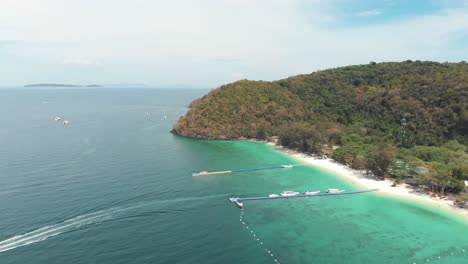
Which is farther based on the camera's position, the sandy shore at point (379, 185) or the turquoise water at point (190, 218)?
the sandy shore at point (379, 185)

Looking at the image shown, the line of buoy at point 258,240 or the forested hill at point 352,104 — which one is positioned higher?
the forested hill at point 352,104

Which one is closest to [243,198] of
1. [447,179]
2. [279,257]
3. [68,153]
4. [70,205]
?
[279,257]

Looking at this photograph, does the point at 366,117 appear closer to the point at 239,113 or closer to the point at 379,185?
the point at 239,113

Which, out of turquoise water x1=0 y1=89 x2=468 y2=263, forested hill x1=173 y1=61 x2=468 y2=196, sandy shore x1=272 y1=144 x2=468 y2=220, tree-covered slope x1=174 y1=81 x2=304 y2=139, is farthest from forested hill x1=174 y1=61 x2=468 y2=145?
turquoise water x1=0 y1=89 x2=468 y2=263

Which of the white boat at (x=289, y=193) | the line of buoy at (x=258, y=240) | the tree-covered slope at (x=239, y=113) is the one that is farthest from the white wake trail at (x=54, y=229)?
the tree-covered slope at (x=239, y=113)

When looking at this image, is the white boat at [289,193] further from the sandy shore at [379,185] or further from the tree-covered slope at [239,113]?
the tree-covered slope at [239,113]

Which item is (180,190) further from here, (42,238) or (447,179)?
(447,179)
